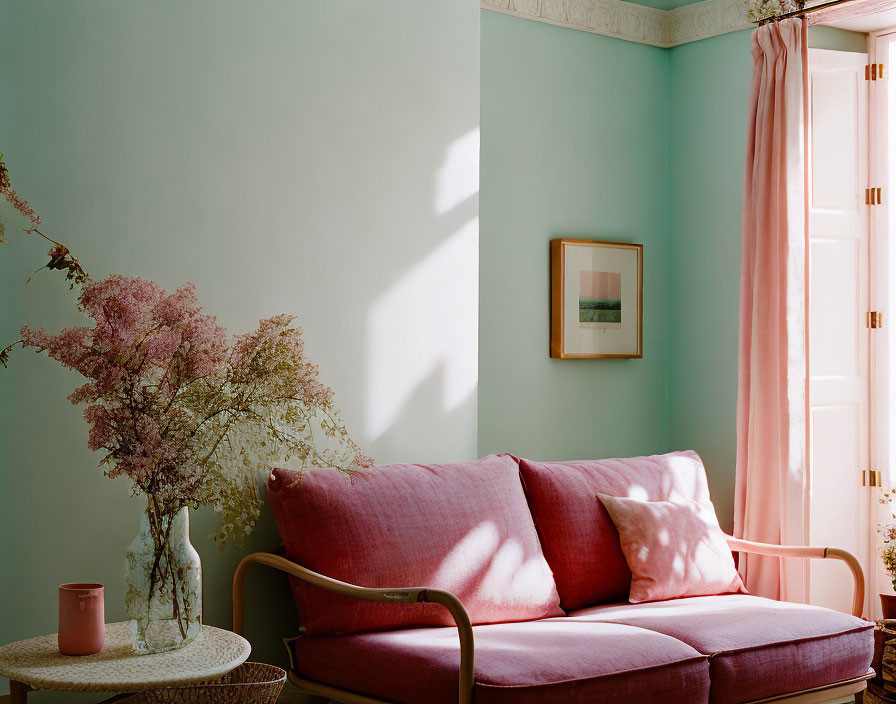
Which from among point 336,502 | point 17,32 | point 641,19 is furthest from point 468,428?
point 641,19

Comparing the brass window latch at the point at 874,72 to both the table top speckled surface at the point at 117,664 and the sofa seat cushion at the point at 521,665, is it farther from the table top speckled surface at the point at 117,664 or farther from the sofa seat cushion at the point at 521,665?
the table top speckled surface at the point at 117,664

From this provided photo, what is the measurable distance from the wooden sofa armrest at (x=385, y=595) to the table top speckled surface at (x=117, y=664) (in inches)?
11.9

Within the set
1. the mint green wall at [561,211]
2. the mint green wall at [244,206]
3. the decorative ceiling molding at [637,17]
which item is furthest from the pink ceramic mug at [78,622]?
the decorative ceiling molding at [637,17]

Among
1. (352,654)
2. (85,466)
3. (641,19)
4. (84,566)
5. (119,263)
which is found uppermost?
(641,19)

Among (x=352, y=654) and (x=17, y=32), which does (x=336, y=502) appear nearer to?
(x=352, y=654)

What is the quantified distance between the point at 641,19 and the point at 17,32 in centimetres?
285

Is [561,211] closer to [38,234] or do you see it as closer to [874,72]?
[874,72]

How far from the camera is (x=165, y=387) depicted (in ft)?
7.82

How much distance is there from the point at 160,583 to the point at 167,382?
1.49 feet

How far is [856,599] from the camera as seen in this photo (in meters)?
3.33

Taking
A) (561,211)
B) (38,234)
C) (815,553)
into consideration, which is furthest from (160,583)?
(561,211)

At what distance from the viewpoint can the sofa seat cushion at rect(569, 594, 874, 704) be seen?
9.33 ft

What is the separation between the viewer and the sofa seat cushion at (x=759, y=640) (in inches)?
112

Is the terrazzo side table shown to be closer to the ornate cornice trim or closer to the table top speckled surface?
the table top speckled surface
